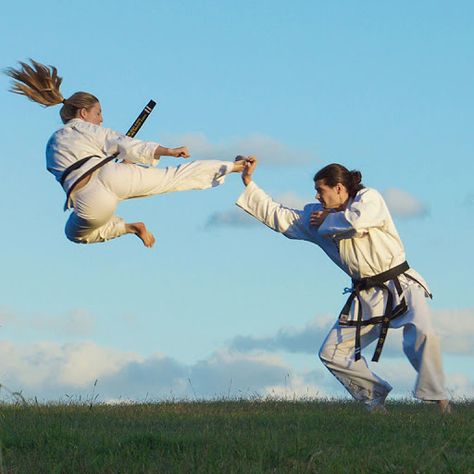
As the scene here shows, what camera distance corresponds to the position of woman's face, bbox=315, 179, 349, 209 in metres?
10.6

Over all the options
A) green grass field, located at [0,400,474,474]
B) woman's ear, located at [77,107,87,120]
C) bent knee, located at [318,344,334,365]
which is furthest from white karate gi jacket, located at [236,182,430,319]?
woman's ear, located at [77,107,87,120]

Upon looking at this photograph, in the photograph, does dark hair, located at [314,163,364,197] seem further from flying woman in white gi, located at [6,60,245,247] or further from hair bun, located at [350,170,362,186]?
flying woman in white gi, located at [6,60,245,247]

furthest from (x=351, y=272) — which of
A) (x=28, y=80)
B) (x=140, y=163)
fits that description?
(x=28, y=80)

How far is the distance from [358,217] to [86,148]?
3250mm

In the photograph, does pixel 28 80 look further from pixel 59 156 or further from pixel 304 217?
pixel 304 217

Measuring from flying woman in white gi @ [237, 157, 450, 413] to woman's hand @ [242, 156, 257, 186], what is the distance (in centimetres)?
86

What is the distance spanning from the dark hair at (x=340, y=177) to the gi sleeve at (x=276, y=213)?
2.15 ft

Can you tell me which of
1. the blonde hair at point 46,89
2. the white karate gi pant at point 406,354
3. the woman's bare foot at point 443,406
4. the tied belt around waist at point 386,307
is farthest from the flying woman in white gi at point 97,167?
the woman's bare foot at point 443,406

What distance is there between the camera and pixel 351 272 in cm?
1075

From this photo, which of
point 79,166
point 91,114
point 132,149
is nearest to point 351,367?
point 132,149

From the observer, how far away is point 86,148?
1052 cm

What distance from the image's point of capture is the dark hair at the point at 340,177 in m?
10.6

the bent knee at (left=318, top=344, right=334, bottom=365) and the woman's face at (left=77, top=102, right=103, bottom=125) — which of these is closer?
the bent knee at (left=318, top=344, right=334, bottom=365)

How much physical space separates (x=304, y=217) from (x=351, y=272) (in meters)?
0.96
